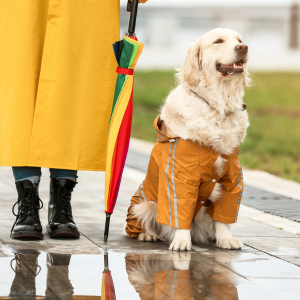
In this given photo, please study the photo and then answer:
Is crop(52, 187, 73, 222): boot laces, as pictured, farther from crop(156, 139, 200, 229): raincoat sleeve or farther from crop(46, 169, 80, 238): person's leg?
crop(156, 139, 200, 229): raincoat sleeve

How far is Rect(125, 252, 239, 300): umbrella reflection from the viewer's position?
2.41m

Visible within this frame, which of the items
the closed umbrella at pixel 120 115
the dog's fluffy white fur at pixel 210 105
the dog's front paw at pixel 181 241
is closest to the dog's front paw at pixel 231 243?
the dog's fluffy white fur at pixel 210 105

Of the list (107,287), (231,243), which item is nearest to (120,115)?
(231,243)

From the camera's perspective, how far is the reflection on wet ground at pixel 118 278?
2379 millimetres

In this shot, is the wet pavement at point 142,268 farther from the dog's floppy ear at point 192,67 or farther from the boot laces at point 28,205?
the dog's floppy ear at point 192,67

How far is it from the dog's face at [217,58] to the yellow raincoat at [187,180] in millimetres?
393

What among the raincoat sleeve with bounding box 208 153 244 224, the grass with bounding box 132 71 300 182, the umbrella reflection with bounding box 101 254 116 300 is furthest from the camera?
the grass with bounding box 132 71 300 182

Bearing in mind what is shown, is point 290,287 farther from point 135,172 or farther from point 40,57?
point 135,172

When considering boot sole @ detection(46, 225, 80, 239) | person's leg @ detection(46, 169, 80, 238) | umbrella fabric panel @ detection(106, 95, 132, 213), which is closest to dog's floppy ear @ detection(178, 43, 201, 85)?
umbrella fabric panel @ detection(106, 95, 132, 213)

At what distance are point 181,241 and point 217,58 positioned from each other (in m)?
1.14

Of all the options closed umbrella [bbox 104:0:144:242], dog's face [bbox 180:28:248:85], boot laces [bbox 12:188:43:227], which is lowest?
boot laces [bbox 12:188:43:227]

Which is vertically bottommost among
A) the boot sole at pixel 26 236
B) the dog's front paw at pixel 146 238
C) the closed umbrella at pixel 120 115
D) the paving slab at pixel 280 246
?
the boot sole at pixel 26 236

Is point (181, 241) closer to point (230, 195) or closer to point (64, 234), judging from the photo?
point (230, 195)

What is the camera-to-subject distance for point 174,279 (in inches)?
104
